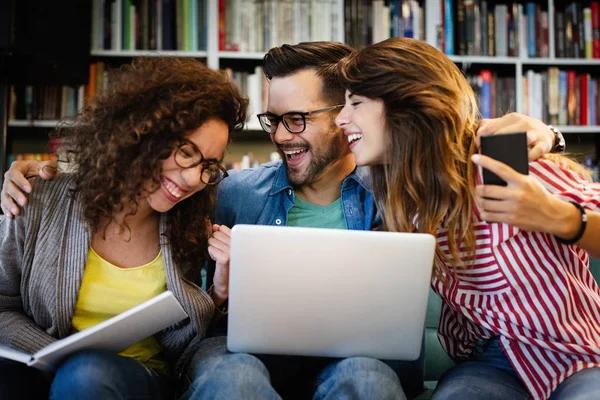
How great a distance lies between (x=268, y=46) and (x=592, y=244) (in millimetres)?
1937

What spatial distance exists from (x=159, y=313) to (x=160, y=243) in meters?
0.31

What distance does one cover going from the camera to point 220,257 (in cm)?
132

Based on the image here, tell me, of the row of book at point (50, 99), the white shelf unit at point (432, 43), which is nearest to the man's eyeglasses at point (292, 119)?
the white shelf unit at point (432, 43)

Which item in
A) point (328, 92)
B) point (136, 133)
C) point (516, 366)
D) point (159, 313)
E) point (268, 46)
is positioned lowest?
point (516, 366)

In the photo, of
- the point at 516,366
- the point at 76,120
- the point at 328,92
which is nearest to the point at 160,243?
the point at 76,120

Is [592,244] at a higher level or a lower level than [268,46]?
lower

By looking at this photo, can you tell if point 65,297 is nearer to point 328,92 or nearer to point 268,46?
point 328,92

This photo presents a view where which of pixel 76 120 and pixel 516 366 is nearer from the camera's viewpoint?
pixel 516 366

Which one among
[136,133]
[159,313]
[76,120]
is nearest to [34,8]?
[76,120]

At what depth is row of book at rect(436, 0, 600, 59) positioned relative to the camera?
9.46 ft

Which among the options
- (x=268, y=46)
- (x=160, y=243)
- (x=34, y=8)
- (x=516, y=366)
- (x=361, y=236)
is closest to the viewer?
(x=361, y=236)

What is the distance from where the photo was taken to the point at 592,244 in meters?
1.15

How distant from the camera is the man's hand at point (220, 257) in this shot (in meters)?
1.32

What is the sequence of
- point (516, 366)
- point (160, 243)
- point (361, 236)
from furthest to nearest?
point (160, 243) → point (516, 366) → point (361, 236)
